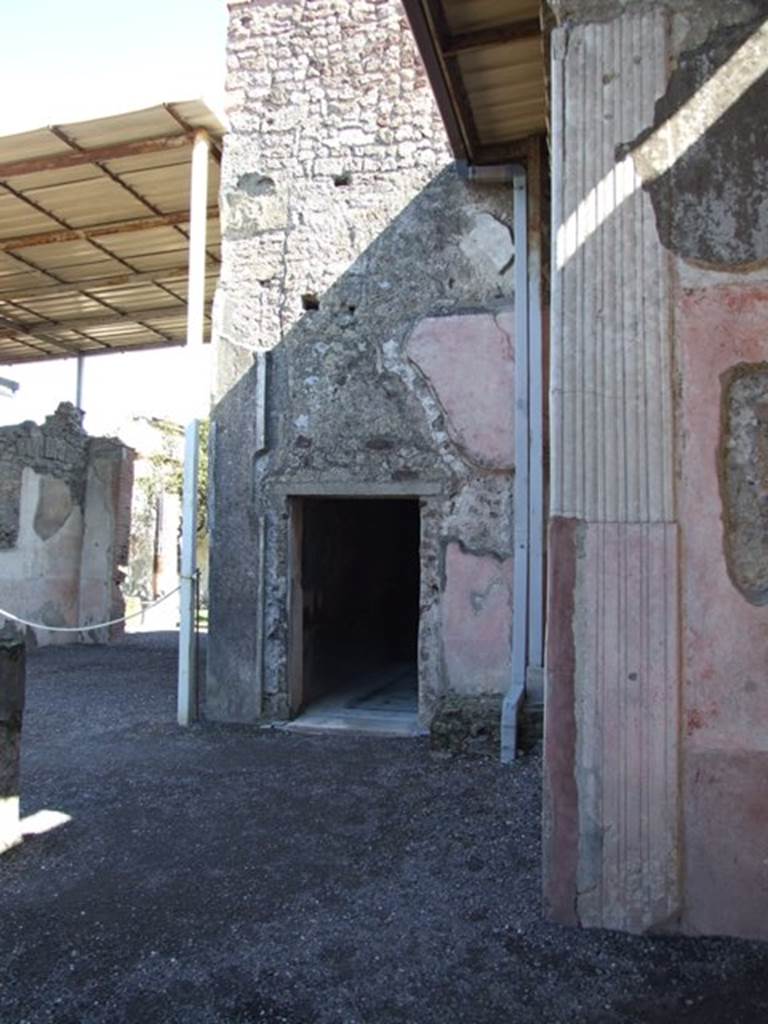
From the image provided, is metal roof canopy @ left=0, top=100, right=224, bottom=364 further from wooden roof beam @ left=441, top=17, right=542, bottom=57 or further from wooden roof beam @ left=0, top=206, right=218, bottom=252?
wooden roof beam @ left=441, top=17, right=542, bottom=57

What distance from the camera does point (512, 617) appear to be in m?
5.82

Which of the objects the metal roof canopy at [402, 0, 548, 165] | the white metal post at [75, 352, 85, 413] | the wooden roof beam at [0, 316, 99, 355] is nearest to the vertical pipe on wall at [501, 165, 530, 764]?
the metal roof canopy at [402, 0, 548, 165]

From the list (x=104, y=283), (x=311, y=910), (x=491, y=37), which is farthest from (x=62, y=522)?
(x=311, y=910)

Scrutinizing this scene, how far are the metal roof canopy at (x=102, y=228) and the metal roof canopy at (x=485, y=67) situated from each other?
2.19 metres

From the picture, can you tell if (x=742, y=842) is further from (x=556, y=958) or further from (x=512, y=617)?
(x=512, y=617)

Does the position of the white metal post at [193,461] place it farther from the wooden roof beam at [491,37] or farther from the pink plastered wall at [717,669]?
the pink plastered wall at [717,669]

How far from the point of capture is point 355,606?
8.88 metres

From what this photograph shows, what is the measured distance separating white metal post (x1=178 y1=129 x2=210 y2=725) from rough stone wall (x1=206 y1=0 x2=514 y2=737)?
17 cm

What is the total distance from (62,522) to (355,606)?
183 inches

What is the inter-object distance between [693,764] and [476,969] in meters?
0.98

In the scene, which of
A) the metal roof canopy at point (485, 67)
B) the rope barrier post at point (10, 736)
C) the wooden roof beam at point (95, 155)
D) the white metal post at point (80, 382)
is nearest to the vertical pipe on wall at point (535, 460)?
the metal roof canopy at point (485, 67)

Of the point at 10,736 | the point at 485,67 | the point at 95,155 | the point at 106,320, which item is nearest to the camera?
the point at 10,736

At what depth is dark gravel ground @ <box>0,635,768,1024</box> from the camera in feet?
8.12

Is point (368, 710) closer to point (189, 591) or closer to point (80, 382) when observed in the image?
point (189, 591)
